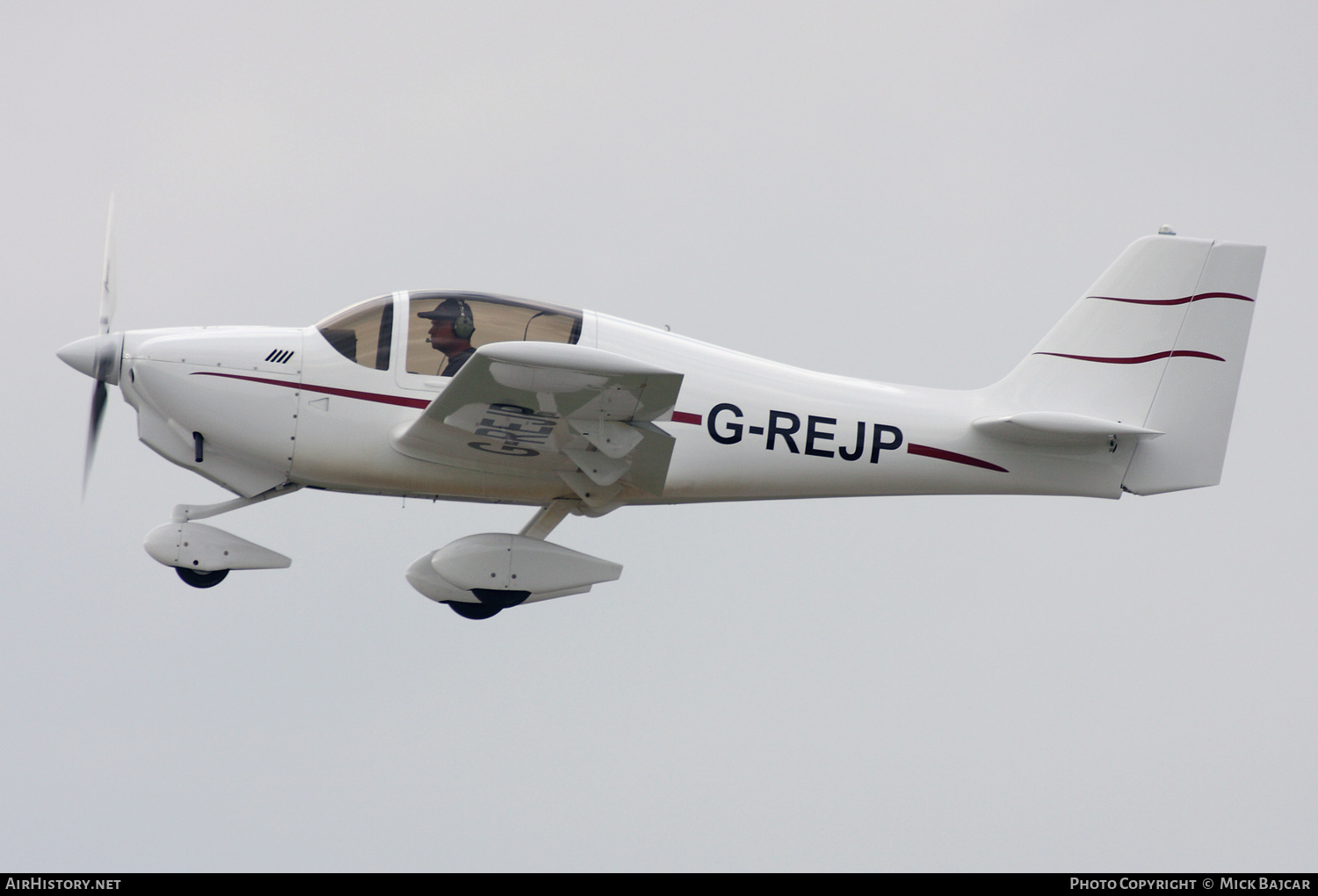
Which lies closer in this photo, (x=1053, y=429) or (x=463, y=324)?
(x=463, y=324)

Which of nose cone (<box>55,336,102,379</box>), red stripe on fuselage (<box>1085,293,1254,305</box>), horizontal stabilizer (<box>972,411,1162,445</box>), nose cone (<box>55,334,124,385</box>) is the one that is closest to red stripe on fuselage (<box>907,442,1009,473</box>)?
horizontal stabilizer (<box>972,411,1162,445</box>)

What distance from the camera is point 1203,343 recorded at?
10.6 meters

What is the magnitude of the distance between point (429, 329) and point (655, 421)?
1788mm

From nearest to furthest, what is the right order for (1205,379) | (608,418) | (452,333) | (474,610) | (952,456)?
(608,418) < (452,333) < (952,456) < (474,610) < (1205,379)

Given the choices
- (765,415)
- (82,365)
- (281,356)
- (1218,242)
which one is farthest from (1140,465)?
(82,365)

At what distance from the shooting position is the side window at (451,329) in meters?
9.38

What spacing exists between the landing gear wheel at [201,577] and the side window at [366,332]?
1.87 meters

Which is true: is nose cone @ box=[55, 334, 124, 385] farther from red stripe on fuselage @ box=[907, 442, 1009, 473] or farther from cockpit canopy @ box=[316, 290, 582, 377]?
red stripe on fuselage @ box=[907, 442, 1009, 473]

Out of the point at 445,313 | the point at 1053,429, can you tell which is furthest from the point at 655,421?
the point at 1053,429

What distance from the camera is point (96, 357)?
372 inches

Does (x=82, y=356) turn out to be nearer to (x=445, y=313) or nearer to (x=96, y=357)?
(x=96, y=357)

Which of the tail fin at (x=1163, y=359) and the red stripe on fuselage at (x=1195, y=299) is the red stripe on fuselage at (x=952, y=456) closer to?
the tail fin at (x=1163, y=359)

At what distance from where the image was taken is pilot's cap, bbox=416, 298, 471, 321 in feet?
30.8

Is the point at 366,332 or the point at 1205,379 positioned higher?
the point at 1205,379
